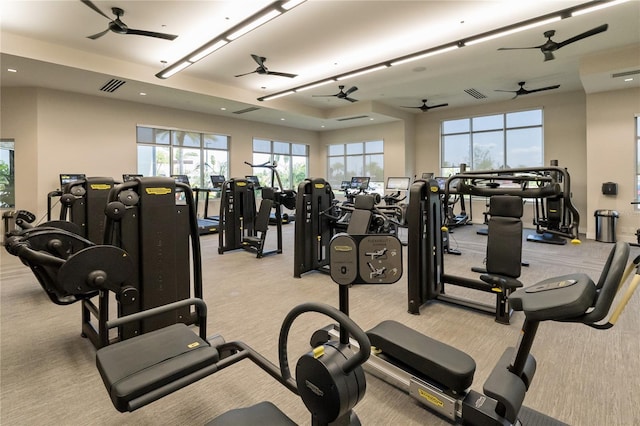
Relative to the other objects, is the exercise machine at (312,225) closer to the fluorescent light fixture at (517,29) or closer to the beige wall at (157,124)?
the fluorescent light fixture at (517,29)

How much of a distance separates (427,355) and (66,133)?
9155 millimetres

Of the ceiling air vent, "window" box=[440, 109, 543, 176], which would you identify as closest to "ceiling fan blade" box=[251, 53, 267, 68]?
the ceiling air vent

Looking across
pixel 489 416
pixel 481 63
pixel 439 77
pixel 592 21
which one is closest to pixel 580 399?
pixel 489 416

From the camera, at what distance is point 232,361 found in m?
1.99

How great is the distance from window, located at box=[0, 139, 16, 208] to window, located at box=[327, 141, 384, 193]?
989cm

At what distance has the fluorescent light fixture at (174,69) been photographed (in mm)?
6011

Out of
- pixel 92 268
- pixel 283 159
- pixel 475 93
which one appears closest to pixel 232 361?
pixel 92 268

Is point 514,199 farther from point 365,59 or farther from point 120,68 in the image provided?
point 120,68

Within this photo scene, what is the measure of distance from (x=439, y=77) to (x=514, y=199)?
16.8 feet

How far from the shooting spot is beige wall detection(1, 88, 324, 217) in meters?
7.21

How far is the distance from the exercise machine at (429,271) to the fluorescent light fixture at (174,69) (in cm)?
493

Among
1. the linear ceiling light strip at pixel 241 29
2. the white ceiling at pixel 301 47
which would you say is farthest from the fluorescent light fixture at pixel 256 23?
the white ceiling at pixel 301 47

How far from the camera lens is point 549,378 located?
2.32 meters

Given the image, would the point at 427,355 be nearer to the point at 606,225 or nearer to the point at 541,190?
the point at 541,190
